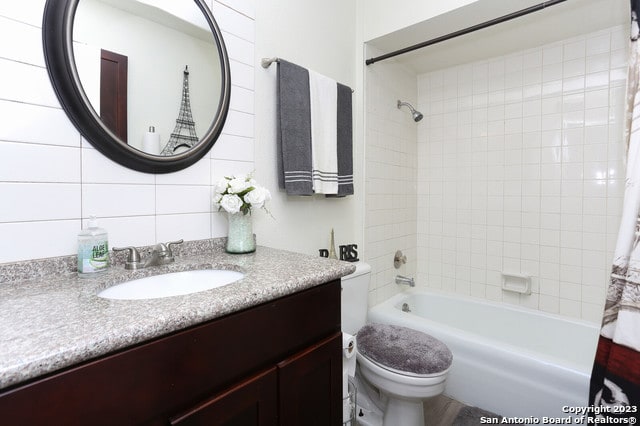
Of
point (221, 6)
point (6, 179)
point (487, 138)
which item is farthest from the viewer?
point (487, 138)

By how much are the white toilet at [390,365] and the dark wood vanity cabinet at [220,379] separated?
0.43 meters

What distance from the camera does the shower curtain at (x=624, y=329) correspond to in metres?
0.99

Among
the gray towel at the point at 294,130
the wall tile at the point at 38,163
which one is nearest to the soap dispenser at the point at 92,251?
the wall tile at the point at 38,163

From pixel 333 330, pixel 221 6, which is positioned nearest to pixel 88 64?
pixel 221 6

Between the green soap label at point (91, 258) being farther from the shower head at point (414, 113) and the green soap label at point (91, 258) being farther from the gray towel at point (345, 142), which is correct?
the shower head at point (414, 113)

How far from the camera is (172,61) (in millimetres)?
1062

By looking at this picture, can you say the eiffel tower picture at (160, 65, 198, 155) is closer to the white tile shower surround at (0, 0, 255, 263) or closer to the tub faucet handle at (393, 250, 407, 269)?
the white tile shower surround at (0, 0, 255, 263)

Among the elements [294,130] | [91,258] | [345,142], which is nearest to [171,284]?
[91,258]

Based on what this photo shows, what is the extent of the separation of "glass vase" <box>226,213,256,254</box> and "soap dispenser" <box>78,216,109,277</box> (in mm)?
386

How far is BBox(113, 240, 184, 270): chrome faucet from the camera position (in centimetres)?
91

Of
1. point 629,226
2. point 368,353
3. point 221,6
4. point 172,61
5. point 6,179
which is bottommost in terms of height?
point 368,353

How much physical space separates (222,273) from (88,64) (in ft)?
2.37

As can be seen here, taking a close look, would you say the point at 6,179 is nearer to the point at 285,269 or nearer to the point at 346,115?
the point at 285,269

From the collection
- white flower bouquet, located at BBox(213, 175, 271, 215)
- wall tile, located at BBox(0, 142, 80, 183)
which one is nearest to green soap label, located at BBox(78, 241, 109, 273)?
wall tile, located at BBox(0, 142, 80, 183)
